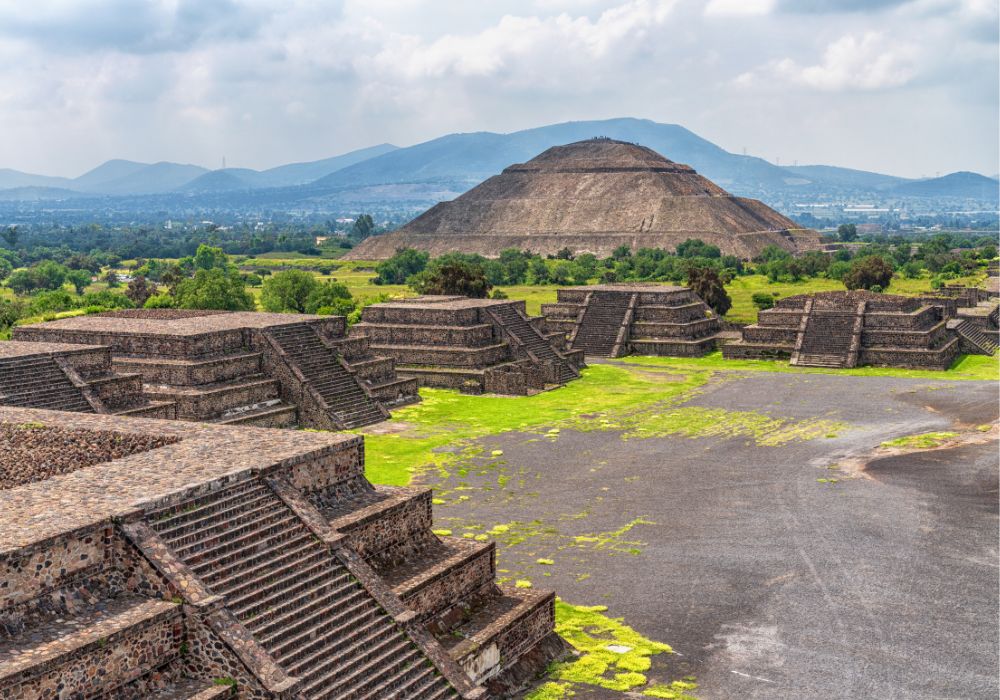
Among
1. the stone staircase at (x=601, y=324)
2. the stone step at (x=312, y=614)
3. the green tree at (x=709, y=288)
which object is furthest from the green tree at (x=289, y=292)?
the stone step at (x=312, y=614)

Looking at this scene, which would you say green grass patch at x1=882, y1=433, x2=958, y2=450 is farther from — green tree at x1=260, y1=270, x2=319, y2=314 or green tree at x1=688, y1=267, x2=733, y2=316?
green tree at x1=260, y1=270, x2=319, y2=314

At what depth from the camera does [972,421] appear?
36.3 m

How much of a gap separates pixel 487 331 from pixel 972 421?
20927 millimetres

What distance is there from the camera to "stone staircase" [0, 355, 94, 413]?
2742cm

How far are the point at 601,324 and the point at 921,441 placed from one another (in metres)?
27.3

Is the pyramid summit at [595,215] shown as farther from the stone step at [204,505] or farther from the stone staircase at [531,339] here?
the stone step at [204,505]

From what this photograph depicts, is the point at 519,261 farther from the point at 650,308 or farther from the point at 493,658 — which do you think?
the point at 493,658

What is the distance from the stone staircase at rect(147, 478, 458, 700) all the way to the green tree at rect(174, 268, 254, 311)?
44119 mm

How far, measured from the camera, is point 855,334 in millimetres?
52688

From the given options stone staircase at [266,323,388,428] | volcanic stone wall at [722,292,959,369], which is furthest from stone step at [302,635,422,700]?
volcanic stone wall at [722,292,959,369]

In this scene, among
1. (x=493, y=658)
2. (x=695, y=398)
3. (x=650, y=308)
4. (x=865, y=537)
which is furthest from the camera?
(x=650, y=308)

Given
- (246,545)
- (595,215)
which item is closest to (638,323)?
(246,545)

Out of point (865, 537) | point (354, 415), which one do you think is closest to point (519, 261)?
point (354, 415)

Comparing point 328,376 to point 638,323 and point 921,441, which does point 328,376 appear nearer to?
point 921,441
